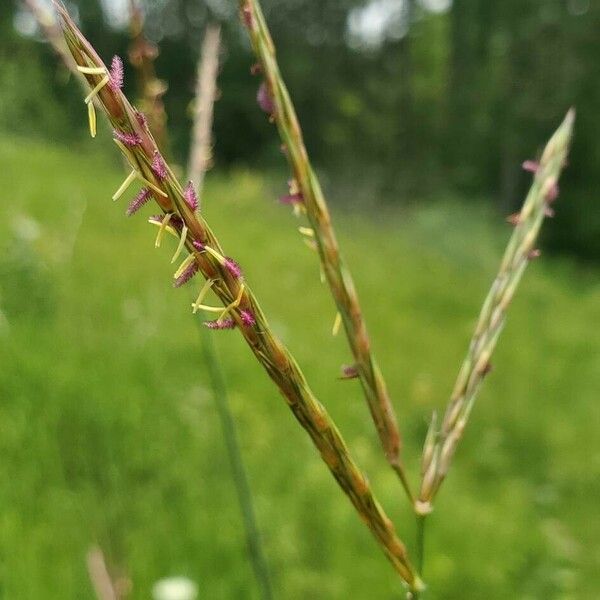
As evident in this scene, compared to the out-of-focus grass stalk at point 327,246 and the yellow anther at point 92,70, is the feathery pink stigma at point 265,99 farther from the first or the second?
the yellow anther at point 92,70

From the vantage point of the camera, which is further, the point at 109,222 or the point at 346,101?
the point at 346,101

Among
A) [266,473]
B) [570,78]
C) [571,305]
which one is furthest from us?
[570,78]

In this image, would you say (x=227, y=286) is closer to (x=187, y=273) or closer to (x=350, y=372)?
(x=187, y=273)

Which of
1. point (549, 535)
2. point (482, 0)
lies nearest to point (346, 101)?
point (482, 0)

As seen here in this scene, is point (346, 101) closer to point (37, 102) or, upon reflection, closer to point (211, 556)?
point (37, 102)

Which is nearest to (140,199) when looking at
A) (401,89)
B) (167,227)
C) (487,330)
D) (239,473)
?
(167,227)

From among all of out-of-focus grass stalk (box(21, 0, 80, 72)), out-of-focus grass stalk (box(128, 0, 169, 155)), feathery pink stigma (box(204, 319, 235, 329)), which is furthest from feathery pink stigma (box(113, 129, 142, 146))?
out-of-focus grass stalk (box(128, 0, 169, 155))

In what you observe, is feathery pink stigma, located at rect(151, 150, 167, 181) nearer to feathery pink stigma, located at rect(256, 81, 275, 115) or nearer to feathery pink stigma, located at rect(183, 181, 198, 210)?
feathery pink stigma, located at rect(183, 181, 198, 210)
